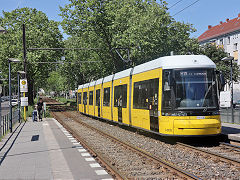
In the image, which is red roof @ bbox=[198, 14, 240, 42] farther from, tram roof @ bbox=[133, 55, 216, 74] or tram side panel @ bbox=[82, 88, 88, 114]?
tram roof @ bbox=[133, 55, 216, 74]

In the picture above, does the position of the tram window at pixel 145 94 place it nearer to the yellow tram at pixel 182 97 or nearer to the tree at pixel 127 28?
the yellow tram at pixel 182 97

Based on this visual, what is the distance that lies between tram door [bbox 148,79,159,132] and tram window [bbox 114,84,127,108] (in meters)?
4.29

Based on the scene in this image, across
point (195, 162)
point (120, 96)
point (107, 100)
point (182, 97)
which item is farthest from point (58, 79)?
point (195, 162)

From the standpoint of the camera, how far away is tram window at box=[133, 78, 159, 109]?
44.7 feet

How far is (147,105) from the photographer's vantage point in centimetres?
1452

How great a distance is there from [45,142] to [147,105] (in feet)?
14.1

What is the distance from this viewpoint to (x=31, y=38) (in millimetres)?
40438

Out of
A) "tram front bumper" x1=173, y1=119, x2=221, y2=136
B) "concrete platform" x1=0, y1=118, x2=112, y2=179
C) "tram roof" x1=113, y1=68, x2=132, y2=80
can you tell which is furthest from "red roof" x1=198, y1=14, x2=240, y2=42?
"concrete platform" x1=0, y1=118, x2=112, y2=179

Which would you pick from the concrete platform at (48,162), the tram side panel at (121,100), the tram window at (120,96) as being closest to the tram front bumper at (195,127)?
the concrete platform at (48,162)

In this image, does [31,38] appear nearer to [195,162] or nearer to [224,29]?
[195,162]

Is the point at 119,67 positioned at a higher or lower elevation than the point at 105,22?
lower

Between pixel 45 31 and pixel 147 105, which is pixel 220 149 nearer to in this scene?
pixel 147 105

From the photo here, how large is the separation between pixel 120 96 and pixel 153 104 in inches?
232

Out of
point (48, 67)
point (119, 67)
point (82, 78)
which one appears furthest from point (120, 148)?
point (82, 78)
